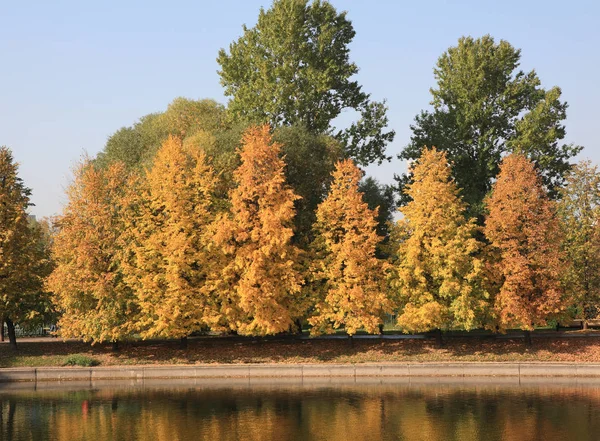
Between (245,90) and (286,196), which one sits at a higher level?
(245,90)

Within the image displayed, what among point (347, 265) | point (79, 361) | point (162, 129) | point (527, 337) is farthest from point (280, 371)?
point (162, 129)

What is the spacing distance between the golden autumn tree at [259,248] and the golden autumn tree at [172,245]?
5.63 ft

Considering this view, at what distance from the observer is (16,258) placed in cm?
5947

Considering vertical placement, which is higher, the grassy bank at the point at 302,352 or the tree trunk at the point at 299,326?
the tree trunk at the point at 299,326

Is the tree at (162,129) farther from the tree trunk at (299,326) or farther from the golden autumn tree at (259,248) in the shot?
the tree trunk at (299,326)

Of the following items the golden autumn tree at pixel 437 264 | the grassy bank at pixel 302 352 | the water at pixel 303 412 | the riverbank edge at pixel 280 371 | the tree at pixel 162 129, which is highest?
the tree at pixel 162 129

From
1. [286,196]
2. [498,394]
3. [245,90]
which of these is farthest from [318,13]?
[498,394]

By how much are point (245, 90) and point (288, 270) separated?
22.5 metres

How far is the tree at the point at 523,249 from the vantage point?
56.7 m

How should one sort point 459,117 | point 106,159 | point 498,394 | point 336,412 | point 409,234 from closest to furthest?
point 336,412
point 498,394
point 409,234
point 459,117
point 106,159

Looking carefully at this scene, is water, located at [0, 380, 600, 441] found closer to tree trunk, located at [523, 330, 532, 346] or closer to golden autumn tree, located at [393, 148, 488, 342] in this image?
golden autumn tree, located at [393, 148, 488, 342]

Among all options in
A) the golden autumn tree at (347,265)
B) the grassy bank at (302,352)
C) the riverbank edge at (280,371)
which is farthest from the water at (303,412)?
the golden autumn tree at (347,265)

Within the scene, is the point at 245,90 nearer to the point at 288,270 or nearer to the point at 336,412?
the point at 288,270

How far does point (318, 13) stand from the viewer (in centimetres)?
7269
